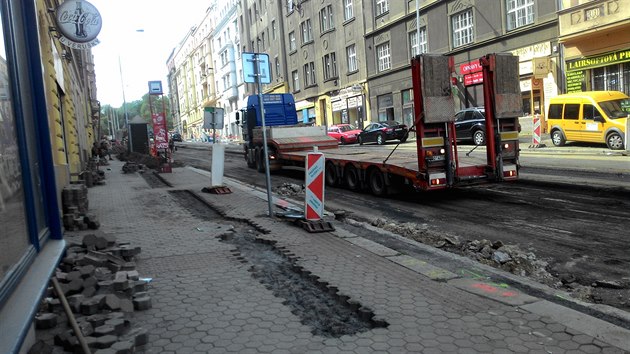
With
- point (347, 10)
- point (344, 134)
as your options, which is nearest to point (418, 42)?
point (344, 134)

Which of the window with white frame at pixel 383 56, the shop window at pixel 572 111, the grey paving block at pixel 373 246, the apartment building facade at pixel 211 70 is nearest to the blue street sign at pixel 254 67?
the grey paving block at pixel 373 246

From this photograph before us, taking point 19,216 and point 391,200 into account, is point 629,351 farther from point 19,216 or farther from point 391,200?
point 391,200

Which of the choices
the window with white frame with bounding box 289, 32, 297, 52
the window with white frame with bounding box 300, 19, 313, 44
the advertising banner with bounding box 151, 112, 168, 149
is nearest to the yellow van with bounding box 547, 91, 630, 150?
the advertising banner with bounding box 151, 112, 168, 149

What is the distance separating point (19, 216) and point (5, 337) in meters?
1.59

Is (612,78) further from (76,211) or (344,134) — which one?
(76,211)

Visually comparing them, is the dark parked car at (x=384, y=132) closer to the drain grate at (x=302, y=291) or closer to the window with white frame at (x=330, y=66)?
the window with white frame at (x=330, y=66)

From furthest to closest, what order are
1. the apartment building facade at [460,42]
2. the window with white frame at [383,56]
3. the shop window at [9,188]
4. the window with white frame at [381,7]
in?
the window with white frame at [383,56] → the window with white frame at [381,7] → the apartment building facade at [460,42] → the shop window at [9,188]

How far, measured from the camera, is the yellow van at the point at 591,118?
56.9ft

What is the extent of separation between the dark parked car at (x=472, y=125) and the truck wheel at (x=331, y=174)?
10061 mm

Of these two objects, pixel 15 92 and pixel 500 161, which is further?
pixel 500 161

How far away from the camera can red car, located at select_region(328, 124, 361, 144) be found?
34422mm

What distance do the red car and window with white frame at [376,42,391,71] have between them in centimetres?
558

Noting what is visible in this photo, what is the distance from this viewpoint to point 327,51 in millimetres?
44875

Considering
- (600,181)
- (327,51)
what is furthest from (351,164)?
(327,51)
